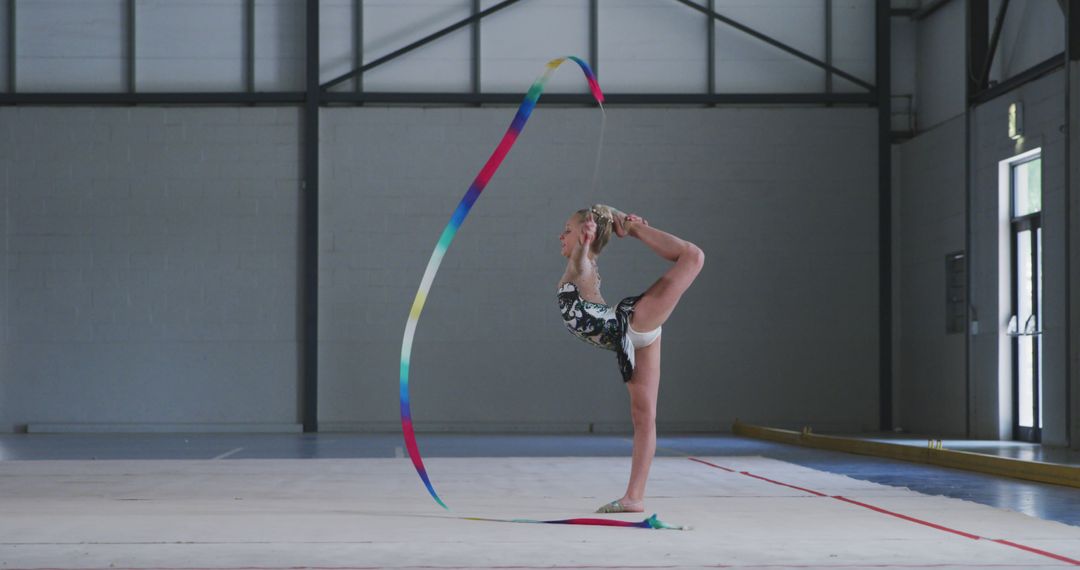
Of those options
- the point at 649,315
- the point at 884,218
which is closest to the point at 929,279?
the point at 884,218

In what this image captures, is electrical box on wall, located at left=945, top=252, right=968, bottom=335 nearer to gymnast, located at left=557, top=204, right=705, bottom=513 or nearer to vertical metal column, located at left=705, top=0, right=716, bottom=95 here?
vertical metal column, located at left=705, top=0, right=716, bottom=95

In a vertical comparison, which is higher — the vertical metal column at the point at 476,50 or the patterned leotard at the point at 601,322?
the vertical metal column at the point at 476,50

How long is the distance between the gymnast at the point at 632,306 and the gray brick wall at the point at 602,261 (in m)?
10.5

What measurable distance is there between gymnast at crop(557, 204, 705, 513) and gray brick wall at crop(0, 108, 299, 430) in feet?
36.5

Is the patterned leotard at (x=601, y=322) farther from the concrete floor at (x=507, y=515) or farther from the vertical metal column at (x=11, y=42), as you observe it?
the vertical metal column at (x=11, y=42)

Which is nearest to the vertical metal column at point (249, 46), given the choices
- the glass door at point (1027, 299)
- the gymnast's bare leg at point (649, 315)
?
the glass door at point (1027, 299)

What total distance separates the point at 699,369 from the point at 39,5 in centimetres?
969

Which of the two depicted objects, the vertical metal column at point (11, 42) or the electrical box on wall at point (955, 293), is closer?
the electrical box on wall at point (955, 293)

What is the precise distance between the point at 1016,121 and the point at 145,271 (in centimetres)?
1052

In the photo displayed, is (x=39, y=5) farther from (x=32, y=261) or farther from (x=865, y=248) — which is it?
(x=865, y=248)

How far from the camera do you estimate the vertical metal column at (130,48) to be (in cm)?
1597

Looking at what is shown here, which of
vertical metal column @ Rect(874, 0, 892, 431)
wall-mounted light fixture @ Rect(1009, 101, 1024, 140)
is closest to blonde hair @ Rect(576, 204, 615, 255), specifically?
wall-mounted light fixture @ Rect(1009, 101, 1024, 140)

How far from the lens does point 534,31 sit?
1611 cm

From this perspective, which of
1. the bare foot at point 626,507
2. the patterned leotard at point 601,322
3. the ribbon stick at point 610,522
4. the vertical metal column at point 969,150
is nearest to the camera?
the ribbon stick at point 610,522
